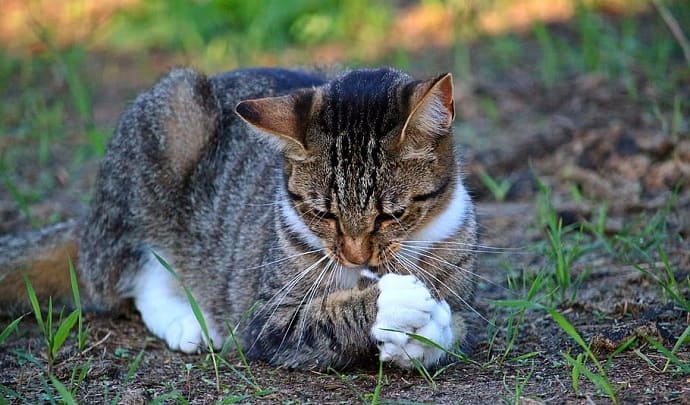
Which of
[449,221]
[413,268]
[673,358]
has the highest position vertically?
[449,221]

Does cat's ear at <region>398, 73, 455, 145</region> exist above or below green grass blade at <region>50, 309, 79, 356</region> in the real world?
above

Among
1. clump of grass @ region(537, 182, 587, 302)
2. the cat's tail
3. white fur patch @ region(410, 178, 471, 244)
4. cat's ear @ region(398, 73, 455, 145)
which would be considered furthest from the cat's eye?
the cat's tail

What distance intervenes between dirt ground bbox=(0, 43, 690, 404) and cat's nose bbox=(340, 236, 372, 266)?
49 cm

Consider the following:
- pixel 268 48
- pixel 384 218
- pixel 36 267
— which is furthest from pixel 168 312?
pixel 268 48

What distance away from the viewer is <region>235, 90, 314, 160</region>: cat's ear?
3873 millimetres

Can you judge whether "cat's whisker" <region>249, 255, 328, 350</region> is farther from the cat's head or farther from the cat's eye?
the cat's eye

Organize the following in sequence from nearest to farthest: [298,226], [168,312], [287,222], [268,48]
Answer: [298,226] → [287,222] → [168,312] → [268,48]

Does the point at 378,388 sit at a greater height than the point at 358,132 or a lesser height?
lesser

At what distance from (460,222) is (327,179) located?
68cm

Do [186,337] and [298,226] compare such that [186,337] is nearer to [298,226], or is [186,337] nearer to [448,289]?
[298,226]

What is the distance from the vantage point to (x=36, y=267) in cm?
526

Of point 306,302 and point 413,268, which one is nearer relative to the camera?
point 413,268

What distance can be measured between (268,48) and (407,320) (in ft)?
20.5

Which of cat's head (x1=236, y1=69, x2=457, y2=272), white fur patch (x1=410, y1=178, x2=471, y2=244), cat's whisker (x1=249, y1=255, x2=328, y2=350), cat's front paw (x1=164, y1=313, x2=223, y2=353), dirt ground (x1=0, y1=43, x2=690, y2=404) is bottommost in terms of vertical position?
cat's front paw (x1=164, y1=313, x2=223, y2=353)
